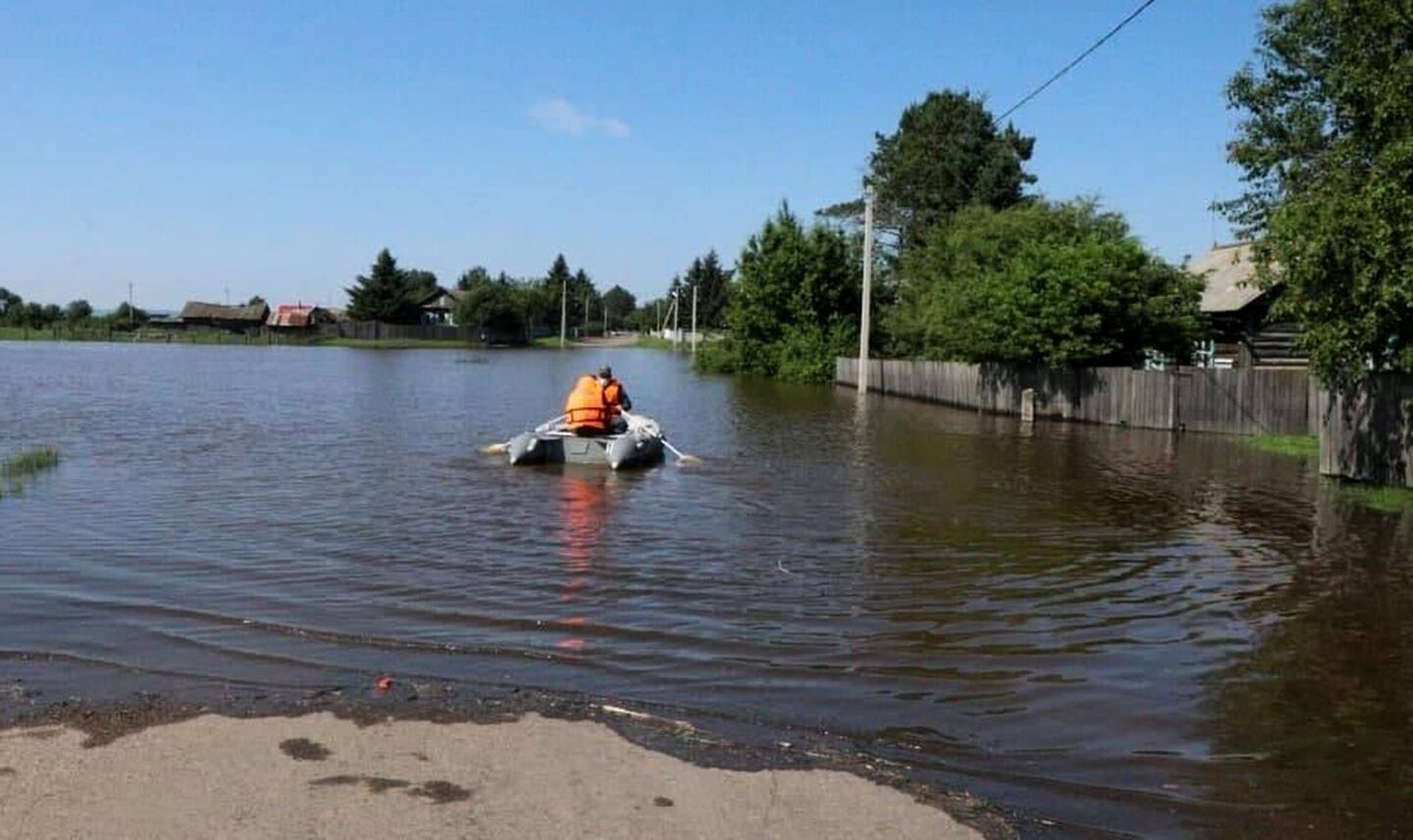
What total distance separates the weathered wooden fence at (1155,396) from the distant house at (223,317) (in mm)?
119941

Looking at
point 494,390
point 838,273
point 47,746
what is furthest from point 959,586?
point 838,273

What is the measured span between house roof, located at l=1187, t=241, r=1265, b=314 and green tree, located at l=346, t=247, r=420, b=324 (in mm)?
103260

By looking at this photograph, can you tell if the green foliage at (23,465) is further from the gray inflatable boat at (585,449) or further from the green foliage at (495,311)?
the green foliage at (495,311)

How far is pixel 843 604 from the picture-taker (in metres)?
10.9

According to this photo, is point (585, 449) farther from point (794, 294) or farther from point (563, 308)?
point (563, 308)

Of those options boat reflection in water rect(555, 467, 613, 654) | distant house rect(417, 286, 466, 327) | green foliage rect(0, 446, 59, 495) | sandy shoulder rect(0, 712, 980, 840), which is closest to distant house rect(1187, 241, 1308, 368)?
boat reflection in water rect(555, 467, 613, 654)

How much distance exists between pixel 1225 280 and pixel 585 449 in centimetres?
2847

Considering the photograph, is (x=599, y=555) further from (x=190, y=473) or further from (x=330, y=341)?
(x=330, y=341)

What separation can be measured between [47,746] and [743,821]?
3479mm

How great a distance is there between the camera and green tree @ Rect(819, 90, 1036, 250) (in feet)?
224

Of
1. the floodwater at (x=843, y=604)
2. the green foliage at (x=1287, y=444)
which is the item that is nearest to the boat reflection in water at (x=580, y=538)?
the floodwater at (x=843, y=604)

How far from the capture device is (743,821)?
18.0 feet

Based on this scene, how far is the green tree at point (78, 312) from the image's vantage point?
138m

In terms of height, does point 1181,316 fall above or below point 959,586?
above
